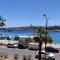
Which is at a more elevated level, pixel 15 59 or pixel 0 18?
pixel 0 18

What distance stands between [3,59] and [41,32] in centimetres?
909

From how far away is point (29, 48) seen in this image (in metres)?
66.3

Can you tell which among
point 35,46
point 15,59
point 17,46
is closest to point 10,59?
point 15,59

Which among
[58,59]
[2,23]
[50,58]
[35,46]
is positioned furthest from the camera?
[35,46]

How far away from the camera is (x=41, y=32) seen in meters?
43.7

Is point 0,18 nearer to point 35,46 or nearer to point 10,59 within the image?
point 10,59

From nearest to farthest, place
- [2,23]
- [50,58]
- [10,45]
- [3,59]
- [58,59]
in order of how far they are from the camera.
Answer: [2,23], [3,59], [50,58], [58,59], [10,45]

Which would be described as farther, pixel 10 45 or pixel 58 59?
pixel 10 45

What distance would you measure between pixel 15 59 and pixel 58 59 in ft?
31.7

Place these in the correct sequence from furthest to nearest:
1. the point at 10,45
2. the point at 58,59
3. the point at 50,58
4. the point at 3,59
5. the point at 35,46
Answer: the point at 10,45 < the point at 35,46 < the point at 58,59 < the point at 50,58 < the point at 3,59

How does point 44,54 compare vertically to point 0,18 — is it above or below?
below

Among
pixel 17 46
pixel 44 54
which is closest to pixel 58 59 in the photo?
pixel 44 54

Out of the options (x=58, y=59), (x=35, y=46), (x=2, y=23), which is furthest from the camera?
(x=35, y=46)

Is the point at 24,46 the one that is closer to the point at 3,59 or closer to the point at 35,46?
the point at 35,46
